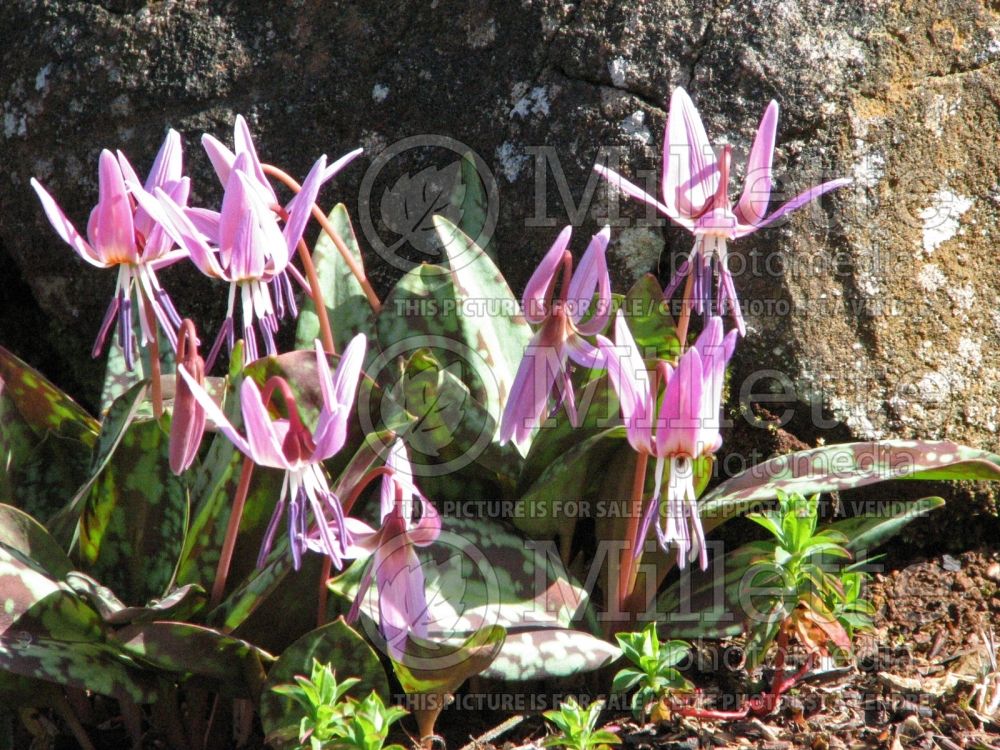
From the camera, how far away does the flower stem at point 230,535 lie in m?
1.37

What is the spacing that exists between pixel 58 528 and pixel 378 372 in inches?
21.1

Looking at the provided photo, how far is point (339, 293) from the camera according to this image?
186 cm

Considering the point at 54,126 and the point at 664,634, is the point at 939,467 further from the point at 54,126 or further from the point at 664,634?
the point at 54,126

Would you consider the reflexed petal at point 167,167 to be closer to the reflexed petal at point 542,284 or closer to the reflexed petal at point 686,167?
the reflexed petal at point 542,284

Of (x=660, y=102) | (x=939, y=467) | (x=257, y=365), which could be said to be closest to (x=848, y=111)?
(x=660, y=102)

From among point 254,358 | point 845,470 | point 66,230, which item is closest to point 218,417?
point 254,358

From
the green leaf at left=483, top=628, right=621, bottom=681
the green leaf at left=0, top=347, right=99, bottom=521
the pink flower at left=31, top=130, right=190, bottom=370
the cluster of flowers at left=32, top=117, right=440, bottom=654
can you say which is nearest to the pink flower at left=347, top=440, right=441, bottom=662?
the cluster of flowers at left=32, top=117, right=440, bottom=654

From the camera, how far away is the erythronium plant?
1348 millimetres

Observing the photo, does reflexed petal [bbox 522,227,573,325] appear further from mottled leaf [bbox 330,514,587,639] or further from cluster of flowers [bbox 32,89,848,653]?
mottled leaf [bbox 330,514,587,639]

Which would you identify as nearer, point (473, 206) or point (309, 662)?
point (309, 662)

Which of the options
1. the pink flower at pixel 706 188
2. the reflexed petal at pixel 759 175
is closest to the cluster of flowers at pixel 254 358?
the pink flower at pixel 706 188

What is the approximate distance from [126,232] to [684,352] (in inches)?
30.2

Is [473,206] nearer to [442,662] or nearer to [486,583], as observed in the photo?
[486,583]

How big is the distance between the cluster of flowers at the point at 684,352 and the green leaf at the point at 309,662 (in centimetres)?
35
